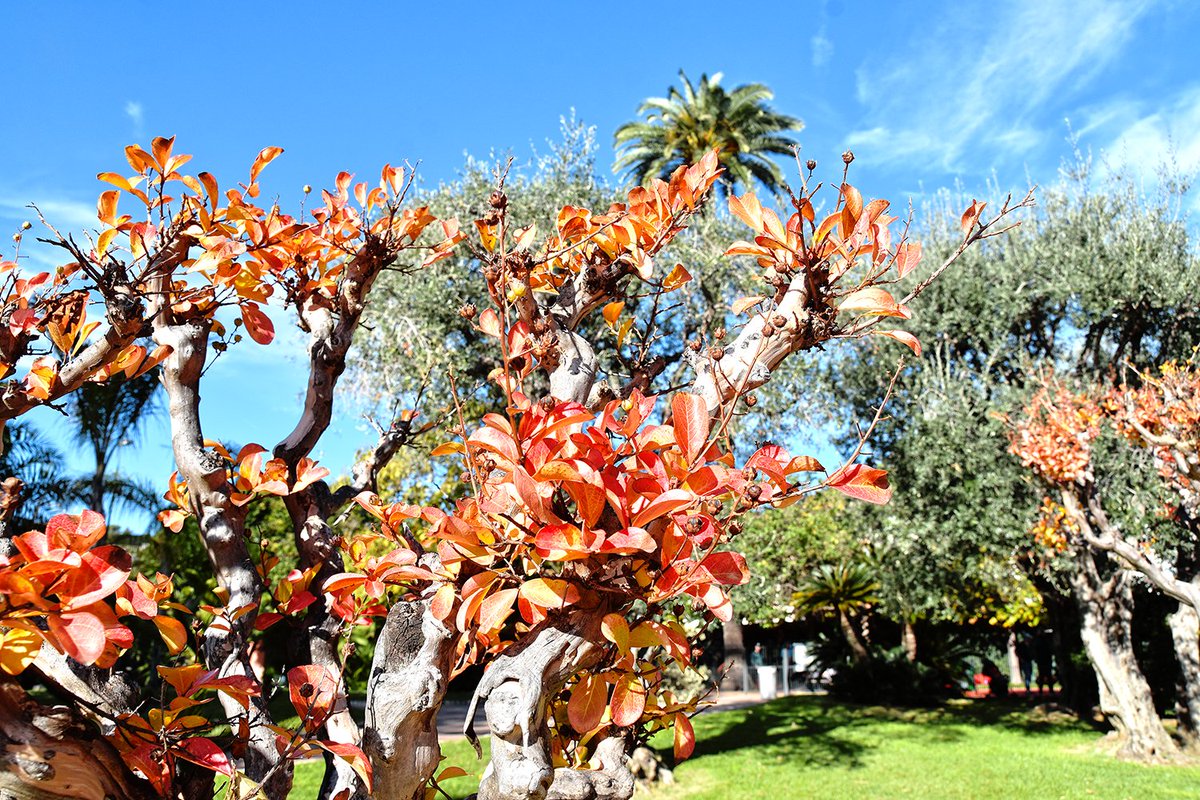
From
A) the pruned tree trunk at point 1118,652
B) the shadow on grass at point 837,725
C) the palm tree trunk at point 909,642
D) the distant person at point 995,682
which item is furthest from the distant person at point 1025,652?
the pruned tree trunk at point 1118,652

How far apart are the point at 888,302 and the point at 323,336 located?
1.76 meters

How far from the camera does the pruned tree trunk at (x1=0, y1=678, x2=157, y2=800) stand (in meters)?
1.21

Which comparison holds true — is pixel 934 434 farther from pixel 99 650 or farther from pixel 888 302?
pixel 99 650

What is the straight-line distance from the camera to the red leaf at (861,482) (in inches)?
54.6

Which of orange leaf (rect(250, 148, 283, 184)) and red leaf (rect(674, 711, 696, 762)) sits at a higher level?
orange leaf (rect(250, 148, 283, 184))

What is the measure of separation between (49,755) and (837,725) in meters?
15.5

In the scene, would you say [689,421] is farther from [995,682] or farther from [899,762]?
[995,682]

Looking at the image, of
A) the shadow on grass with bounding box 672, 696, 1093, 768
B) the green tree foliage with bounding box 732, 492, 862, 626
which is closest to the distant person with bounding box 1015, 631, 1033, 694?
the shadow on grass with bounding box 672, 696, 1093, 768

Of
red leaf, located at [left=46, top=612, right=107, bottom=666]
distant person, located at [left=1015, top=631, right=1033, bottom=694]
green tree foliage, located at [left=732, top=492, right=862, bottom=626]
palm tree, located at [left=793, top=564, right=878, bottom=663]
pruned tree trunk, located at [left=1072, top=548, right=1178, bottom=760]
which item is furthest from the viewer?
distant person, located at [left=1015, top=631, right=1033, bottom=694]

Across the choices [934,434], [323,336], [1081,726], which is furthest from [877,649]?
[323,336]

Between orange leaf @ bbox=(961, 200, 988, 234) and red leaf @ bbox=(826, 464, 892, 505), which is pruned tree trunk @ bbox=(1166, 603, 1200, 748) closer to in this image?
orange leaf @ bbox=(961, 200, 988, 234)

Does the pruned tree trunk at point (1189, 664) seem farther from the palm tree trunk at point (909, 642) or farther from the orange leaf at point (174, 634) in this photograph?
the orange leaf at point (174, 634)

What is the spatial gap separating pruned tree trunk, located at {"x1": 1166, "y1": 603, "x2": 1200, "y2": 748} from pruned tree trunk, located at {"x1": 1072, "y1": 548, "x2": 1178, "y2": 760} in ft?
1.55

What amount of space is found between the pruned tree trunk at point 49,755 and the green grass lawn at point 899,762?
293 inches
